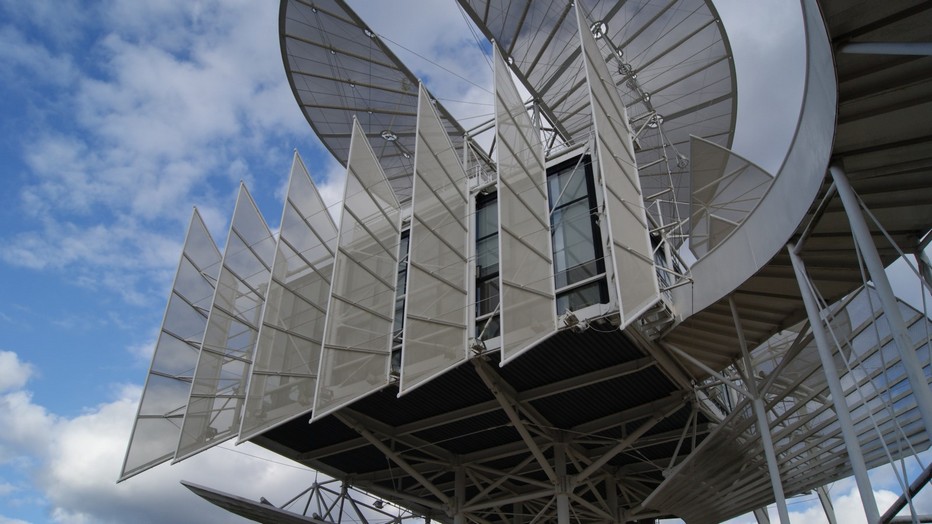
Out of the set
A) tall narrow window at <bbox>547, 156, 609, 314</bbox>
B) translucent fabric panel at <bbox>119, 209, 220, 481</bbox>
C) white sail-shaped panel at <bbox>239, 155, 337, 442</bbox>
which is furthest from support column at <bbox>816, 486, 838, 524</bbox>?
translucent fabric panel at <bbox>119, 209, 220, 481</bbox>

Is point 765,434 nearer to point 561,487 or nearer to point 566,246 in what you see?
point 566,246

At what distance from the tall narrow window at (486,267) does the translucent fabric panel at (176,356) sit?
14.3m

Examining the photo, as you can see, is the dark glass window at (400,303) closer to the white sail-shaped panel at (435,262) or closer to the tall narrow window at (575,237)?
the white sail-shaped panel at (435,262)

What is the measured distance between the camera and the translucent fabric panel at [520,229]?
58.3 ft

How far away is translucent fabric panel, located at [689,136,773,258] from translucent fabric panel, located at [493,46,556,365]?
726 cm

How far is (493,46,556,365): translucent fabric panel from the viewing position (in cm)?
1777

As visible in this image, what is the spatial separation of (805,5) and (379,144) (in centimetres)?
2881

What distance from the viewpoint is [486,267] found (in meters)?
24.4

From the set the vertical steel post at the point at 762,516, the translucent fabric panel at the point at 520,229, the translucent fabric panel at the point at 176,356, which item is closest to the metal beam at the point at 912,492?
the translucent fabric panel at the point at 520,229

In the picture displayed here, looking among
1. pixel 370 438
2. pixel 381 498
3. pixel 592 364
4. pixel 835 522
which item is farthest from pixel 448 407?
pixel 835 522

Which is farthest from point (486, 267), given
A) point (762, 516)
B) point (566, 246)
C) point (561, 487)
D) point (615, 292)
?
point (762, 516)

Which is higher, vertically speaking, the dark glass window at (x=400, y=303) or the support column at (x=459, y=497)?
the dark glass window at (x=400, y=303)

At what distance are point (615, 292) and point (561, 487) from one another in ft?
29.3

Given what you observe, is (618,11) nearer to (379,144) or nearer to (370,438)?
(379,144)
